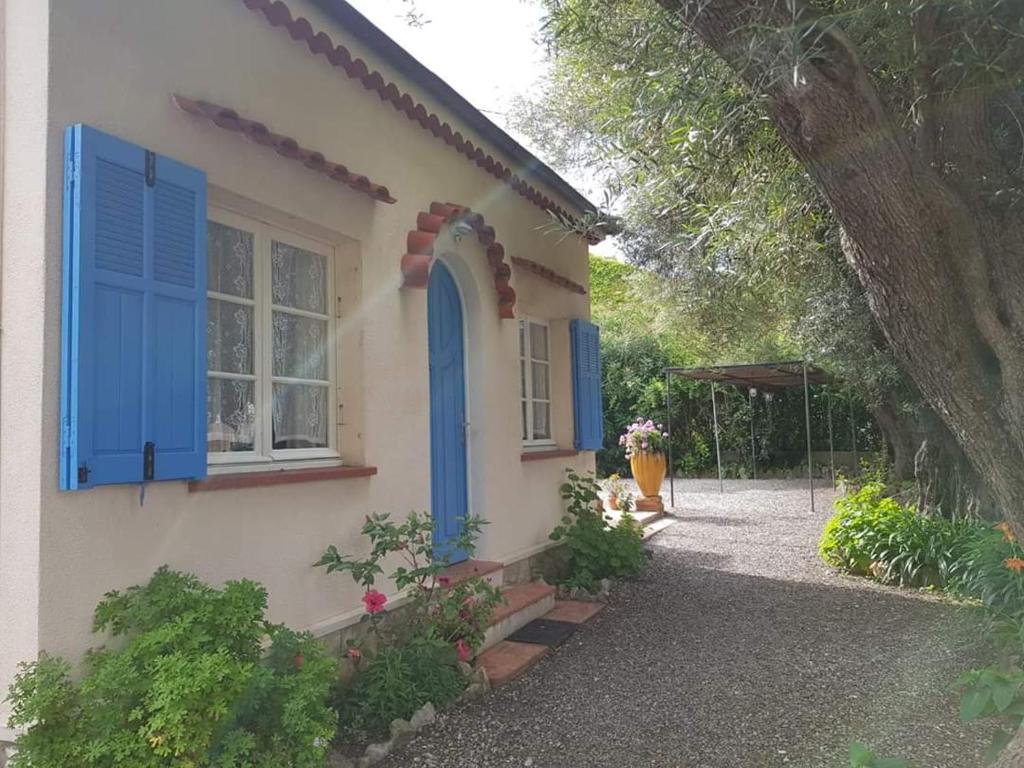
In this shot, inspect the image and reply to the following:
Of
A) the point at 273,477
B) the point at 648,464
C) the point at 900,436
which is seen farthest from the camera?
the point at 648,464

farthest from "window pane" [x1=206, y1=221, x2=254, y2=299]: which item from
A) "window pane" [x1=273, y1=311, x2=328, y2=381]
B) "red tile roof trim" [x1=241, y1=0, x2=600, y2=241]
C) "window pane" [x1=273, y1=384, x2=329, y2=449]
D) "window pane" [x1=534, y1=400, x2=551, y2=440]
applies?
"window pane" [x1=534, y1=400, x2=551, y2=440]

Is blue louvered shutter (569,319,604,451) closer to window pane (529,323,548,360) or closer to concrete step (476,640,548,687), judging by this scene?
window pane (529,323,548,360)

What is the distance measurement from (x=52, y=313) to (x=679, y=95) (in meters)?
3.43

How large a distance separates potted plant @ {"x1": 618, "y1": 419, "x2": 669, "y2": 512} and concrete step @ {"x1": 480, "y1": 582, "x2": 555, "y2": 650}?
19.3 ft

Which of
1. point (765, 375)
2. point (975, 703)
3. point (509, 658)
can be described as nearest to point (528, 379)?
point (509, 658)

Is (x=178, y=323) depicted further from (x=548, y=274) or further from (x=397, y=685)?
(x=548, y=274)

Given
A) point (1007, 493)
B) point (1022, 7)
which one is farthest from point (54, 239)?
point (1022, 7)

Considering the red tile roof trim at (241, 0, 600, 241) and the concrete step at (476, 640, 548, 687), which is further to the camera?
the concrete step at (476, 640, 548, 687)

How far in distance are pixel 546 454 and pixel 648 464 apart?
5.29 m

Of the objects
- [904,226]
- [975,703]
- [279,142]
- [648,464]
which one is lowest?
[975,703]

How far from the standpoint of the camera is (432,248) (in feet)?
15.9

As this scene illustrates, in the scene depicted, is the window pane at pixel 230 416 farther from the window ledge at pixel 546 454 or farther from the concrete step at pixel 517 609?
the window ledge at pixel 546 454

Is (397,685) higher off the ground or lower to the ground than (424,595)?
lower

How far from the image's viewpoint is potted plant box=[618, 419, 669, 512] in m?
11.7
